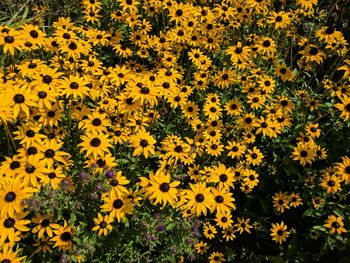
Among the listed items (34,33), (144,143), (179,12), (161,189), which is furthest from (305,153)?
(34,33)

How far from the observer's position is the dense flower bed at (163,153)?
2973mm

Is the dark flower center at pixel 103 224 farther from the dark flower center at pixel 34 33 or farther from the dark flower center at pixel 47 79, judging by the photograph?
the dark flower center at pixel 34 33

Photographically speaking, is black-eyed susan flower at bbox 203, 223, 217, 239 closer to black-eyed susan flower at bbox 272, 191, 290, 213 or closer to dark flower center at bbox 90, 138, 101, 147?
Result: black-eyed susan flower at bbox 272, 191, 290, 213

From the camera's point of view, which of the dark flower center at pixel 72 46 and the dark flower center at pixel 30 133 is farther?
the dark flower center at pixel 72 46

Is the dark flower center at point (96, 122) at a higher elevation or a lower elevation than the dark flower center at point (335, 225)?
higher

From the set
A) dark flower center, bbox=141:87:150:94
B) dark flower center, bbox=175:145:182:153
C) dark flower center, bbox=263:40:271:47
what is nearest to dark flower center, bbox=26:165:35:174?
dark flower center, bbox=141:87:150:94

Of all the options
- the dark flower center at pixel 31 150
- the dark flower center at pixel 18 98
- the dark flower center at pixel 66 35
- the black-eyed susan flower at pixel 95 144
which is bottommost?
the black-eyed susan flower at pixel 95 144

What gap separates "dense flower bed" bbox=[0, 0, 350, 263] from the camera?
2.97 meters

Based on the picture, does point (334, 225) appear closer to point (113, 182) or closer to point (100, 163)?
point (113, 182)

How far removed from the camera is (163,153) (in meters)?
A: 4.09

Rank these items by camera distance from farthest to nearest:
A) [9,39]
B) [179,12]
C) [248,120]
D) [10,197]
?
[179,12]
[248,120]
[9,39]
[10,197]

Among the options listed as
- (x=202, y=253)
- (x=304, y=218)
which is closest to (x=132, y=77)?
(x=202, y=253)

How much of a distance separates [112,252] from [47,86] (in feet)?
5.30

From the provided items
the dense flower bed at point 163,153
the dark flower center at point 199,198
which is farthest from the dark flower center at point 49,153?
the dark flower center at point 199,198
